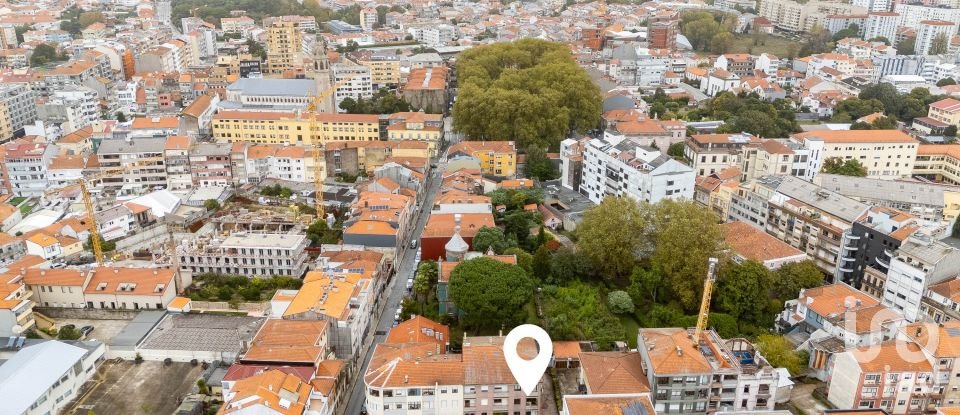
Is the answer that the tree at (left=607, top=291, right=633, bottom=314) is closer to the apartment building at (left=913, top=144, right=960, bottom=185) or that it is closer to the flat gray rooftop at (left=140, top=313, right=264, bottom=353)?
the flat gray rooftop at (left=140, top=313, right=264, bottom=353)

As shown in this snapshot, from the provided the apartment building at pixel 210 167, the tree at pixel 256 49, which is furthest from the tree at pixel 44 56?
the apartment building at pixel 210 167

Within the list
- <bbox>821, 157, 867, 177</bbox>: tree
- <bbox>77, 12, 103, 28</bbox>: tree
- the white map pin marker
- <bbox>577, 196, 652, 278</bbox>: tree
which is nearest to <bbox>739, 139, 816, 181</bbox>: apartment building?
<bbox>821, 157, 867, 177</bbox>: tree

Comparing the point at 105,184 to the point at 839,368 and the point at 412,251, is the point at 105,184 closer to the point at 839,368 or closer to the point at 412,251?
the point at 412,251

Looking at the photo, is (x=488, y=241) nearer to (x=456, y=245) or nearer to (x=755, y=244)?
(x=456, y=245)

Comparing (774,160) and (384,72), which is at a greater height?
(384,72)

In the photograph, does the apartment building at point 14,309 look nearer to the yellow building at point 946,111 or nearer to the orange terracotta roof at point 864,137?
the orange terracotta roof at point 864,137

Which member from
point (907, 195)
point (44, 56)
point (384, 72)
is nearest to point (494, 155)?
point (907, 195)

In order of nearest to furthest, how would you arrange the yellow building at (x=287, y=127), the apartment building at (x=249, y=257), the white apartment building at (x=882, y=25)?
the apartment building at (x=249, y=257)
the yellow building at (x=287, y=127)
the white apartment building at (x=882, y=25)
